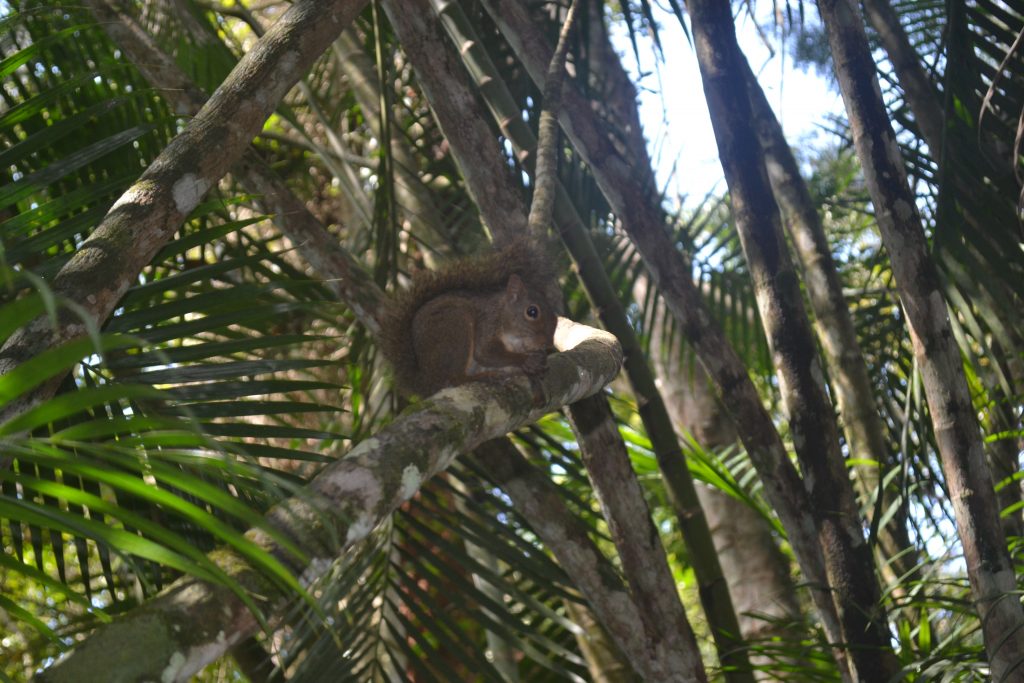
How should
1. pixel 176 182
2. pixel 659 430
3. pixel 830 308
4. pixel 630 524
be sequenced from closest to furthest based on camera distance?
1. pixel 176 182
2. pixel 630 524
3. pixel 659 430
4. pixel 830 308

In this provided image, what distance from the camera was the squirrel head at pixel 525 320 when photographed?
201cm

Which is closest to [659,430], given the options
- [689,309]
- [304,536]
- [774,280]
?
[689,309]

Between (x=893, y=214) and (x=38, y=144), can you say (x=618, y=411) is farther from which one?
(x=38, y=144)

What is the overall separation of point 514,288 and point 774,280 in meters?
0.78

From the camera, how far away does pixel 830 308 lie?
9.25ft

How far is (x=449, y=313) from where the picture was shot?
6.73ft

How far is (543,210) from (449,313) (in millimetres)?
296

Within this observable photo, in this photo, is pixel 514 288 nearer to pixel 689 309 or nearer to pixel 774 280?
pixel 689 309

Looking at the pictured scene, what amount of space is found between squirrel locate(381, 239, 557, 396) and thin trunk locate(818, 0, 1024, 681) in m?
0.78

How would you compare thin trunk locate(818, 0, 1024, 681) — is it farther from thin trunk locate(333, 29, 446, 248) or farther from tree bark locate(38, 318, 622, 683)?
thin trunk locate(333, 29, 446, 248)

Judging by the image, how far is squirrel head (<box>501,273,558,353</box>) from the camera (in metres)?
2.01

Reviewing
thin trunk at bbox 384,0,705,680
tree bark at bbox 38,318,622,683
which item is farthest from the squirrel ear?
tree bark at bbox 38,318,622,683

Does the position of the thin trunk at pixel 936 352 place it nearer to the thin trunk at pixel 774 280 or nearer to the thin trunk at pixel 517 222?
the thin trunk at pixel 774 280

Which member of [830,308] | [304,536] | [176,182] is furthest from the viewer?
[830,308]
